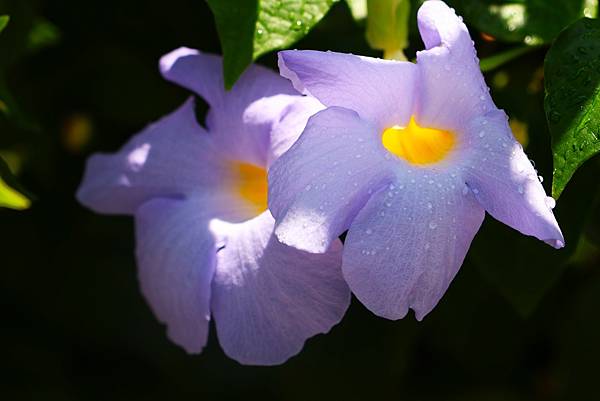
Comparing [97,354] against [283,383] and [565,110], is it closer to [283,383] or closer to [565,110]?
[283,383]

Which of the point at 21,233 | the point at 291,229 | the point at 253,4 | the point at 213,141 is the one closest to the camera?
the point at 291,229

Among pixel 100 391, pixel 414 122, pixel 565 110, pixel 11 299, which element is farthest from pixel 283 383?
pixel 565 110

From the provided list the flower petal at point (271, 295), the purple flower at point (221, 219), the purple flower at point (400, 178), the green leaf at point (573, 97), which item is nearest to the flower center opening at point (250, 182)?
the purple flower at point (221, 219)

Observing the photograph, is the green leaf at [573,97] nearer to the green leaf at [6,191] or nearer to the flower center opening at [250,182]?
the flower center opening at [250,182]

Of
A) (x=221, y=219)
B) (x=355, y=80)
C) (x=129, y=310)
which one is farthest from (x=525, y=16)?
(x=129, y=310)

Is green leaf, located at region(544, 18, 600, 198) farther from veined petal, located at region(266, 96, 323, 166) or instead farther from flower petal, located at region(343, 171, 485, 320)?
veined petal, located at region(266, 96, 323, 166)

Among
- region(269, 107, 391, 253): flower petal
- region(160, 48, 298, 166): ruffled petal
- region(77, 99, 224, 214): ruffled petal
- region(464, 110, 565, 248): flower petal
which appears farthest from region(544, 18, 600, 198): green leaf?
region(77, 99, 224, 214): ruffled petal
